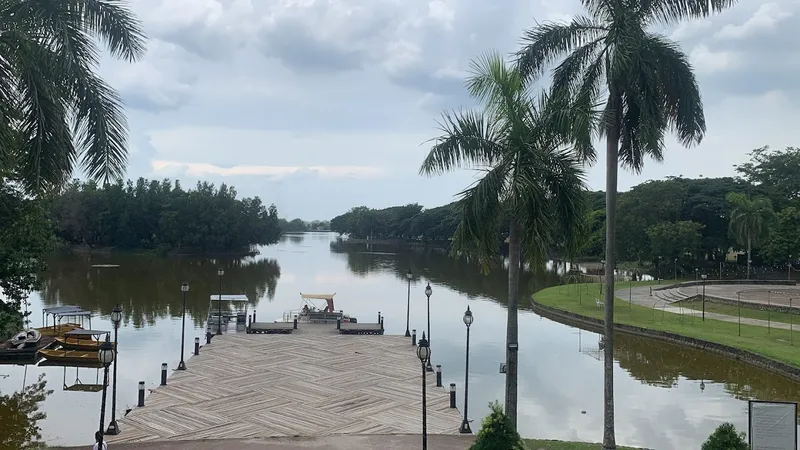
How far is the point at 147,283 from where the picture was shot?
185 feet

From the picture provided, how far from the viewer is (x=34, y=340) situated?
2730 cm

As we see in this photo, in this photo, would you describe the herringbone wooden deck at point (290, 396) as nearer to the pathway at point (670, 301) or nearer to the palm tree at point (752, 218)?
the pathway at point (670, 301)

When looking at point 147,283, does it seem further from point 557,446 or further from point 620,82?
point 620,82

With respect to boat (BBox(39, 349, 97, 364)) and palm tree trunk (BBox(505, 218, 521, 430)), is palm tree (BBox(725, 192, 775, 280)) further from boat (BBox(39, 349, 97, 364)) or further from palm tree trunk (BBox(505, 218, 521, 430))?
boat (BBox(39, 349, 97, 364))

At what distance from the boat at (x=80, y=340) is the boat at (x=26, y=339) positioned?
112cm

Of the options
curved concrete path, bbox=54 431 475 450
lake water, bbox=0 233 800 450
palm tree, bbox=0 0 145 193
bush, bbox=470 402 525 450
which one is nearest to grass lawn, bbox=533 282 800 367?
lake water, bbox=0 233 800 450

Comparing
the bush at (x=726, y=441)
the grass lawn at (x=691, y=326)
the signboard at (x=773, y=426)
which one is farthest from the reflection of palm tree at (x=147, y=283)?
the bush at (x=726, y=441)

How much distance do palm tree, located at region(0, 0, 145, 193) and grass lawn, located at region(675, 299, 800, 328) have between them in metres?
36.6

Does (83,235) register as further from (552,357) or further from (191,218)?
(552,357)

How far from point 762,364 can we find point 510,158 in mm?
20927

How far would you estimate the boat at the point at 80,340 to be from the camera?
2769 centimetres

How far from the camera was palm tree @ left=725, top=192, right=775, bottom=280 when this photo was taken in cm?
5978

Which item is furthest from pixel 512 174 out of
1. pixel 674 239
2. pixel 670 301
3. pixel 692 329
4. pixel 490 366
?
pixel 674 239

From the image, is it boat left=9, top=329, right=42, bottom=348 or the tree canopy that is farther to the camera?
the tree canopy
